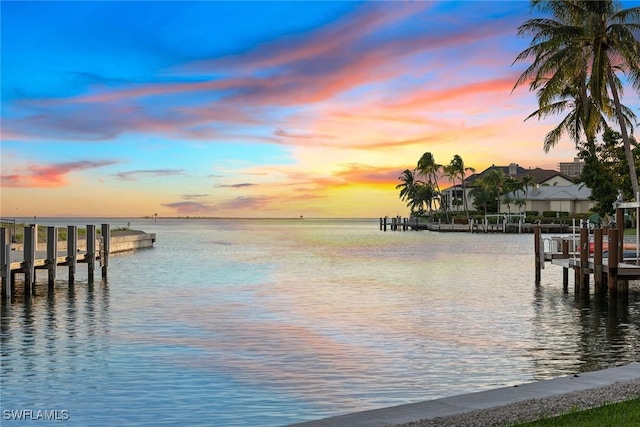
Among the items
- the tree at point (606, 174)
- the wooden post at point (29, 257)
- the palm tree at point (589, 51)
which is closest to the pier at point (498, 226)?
the tree at point (606, 174)

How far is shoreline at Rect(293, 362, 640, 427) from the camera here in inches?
351

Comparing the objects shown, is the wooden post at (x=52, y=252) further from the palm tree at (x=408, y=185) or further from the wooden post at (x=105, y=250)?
the palm tree at (x=408, y=185)

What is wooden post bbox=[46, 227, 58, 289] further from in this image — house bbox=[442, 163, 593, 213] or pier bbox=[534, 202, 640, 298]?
house bbox=[442, 163, 593, 213]

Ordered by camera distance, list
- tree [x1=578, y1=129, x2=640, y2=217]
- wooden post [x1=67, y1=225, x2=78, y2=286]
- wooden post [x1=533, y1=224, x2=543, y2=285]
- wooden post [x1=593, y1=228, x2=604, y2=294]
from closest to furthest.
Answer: wooden post [x1=593, y1=228, x2=604, y2=294], wooden post [x1=67, y1=225, x2=78, y2=286], wooden post [x1=533, y1=224, x2=543, y2=285], tree [x1=578, y1=129, x2=640, y2=217]

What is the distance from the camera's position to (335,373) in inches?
611

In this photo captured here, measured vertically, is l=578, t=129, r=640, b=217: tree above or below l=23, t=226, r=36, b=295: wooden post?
above

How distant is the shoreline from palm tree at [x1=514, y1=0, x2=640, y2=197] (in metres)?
29.3

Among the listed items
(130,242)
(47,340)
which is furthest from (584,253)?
(130,242)

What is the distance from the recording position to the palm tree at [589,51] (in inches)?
1497

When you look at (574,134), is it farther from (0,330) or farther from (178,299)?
(0,330)

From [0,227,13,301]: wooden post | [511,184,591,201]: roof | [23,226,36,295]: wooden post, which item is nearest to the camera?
[0,227,13,301]: wooden post

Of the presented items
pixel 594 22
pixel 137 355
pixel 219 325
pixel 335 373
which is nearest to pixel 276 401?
pixel 335 373

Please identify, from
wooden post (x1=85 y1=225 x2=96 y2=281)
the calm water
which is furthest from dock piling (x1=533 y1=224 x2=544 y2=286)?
wooden post (x1=85 y1=225 x2=96 y2=281)

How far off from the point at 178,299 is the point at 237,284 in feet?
24.0
